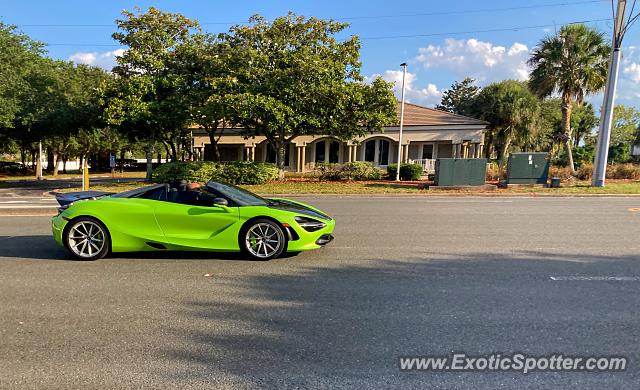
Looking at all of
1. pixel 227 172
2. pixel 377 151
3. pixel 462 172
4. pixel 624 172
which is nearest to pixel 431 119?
pixel 377 151

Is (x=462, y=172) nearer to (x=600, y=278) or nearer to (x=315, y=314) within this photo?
(x=600, y=278)

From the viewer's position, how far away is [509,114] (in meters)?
33.6

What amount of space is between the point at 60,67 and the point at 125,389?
40.9m

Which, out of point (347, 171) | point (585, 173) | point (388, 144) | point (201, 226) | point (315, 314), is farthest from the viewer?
point (388, 144)

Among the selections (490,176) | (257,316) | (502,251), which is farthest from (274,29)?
(257,316)

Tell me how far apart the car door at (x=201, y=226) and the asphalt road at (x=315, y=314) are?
1.08 ft

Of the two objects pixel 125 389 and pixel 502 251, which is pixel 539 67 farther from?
pixel 125 389

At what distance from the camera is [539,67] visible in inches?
958

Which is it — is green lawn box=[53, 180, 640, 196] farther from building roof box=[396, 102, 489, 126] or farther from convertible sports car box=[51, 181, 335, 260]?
convertible sports car box=[51, 181, 335, 260]

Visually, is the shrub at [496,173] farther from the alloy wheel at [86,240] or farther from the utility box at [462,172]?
the alloy wheel at [86,240]

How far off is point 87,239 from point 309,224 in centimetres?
329

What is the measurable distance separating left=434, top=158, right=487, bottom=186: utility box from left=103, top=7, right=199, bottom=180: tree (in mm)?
13079

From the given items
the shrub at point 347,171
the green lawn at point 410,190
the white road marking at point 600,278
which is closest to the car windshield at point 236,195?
the white road marking at point 600,278

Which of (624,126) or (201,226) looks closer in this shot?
(201,226)
